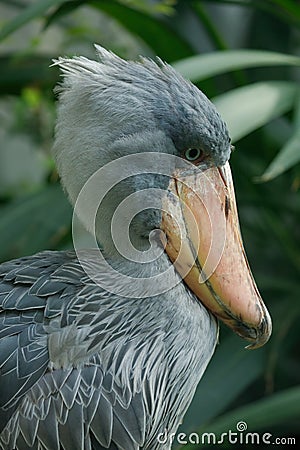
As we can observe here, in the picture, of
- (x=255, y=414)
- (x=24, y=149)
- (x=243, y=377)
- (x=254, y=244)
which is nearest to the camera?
(x=255, y=414)

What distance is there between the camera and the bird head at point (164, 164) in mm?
1362

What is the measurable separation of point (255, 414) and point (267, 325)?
57 cm

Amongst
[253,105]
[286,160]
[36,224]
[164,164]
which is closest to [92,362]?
[164,164]

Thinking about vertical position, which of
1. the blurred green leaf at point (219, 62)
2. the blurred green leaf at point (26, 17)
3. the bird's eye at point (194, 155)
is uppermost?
the blurred green leaf at point (26, 17)

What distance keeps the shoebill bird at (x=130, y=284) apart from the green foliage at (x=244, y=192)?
0.32 m

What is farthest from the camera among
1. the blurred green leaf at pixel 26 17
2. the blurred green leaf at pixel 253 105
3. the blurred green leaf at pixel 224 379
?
the blurred green leaf at pixel 224 379

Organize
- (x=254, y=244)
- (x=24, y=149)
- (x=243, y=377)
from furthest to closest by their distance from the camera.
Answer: (x=24, y=149) → (x=254, y=244) → (x=243, y=377)

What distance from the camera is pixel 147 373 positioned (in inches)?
54.6

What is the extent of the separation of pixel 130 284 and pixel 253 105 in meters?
0.69

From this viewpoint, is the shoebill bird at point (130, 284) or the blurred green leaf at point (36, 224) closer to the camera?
the shoebill bird at point (130, 284)

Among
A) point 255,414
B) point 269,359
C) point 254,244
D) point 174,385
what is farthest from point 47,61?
point 174,385

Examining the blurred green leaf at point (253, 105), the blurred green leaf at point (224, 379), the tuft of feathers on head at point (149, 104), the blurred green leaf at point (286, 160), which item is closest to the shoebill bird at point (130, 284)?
the tuft of feathers on head at point (149, 104)

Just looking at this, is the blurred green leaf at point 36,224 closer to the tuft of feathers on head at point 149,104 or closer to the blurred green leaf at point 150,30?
the blurred green leaf at point 150,30

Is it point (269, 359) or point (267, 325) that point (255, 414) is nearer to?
point (269, 359)
